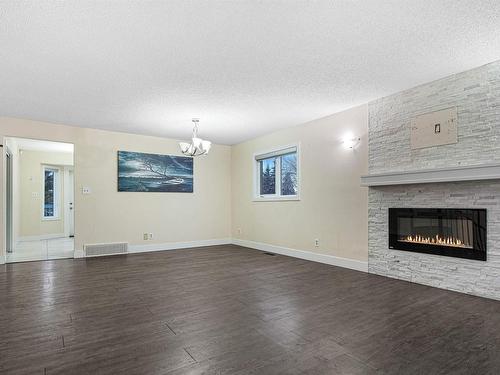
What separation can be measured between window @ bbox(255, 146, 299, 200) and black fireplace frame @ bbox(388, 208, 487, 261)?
206 cm

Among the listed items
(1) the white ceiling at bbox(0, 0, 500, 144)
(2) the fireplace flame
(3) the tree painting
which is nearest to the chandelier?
(1) the white ceiling at bbox(0, 0, 500, 144)

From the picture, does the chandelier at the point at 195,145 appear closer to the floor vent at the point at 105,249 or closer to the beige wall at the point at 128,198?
the beige wall at the point at 128,198

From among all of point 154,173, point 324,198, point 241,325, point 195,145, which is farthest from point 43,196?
point 241,325

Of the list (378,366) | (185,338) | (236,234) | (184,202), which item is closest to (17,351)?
(185,338)

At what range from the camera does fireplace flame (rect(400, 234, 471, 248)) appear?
→ 3.54 meters

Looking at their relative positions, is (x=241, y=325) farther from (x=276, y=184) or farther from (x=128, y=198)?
(x=128, y=198)

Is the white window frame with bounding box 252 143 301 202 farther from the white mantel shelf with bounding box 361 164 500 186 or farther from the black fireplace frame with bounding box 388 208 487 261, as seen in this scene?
the black fireplace frame with bounding box 388 208 487 261

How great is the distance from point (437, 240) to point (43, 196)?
982 cm

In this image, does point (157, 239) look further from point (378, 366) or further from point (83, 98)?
point (378, 366)

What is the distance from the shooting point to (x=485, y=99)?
3330mm

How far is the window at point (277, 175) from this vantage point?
6.11 meters

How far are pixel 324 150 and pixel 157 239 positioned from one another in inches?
163

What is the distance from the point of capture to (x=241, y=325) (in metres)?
2.57

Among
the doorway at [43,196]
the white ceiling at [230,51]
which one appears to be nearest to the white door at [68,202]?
the doorway at [43,196]
